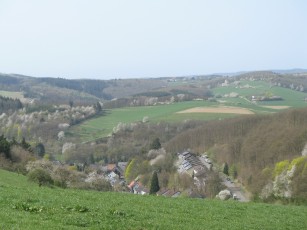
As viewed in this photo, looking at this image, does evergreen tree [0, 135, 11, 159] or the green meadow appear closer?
evergreen tree [0, 135, 11, 159]

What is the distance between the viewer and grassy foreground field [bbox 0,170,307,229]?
14.1m

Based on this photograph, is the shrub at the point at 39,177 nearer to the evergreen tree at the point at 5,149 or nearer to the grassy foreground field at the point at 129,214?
the grassy foreground field at the point at 129,214

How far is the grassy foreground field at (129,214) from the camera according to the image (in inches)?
555

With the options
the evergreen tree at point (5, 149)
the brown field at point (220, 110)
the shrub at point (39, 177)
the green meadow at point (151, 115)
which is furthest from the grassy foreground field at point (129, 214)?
the brown field at point (220, 110)

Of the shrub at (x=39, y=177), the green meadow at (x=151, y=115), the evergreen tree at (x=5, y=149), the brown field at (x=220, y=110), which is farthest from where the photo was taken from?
the brown field at (x=220, y=110)

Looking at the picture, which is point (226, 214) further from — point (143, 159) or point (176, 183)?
point (143, 159)

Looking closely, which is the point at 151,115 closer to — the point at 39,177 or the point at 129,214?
the point at 39,177

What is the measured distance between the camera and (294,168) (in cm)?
6519

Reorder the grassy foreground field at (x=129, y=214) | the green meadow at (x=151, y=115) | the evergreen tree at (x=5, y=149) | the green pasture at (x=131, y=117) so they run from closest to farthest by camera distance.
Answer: the grassy foreground field at (x=129, y=214), the evergreen tree at (x=5, y=149), the green pasture at (x=131, y=117), the green meadow at (x=151, y=115)

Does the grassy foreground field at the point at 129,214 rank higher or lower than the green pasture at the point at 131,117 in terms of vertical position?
higher

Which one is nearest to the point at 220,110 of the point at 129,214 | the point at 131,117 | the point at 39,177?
the point at 131,117

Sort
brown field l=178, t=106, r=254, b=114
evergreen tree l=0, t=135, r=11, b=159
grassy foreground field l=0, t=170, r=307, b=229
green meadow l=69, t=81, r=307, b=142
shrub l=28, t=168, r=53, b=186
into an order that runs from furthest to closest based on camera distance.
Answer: brown field l=178, t=106, r=254, b=114 → green meadow l=69, t=81, r=307, b=142 → evergreen tree l=0, t=135, r=11, b=159 → shrub l=28, t=168, r=53, b=186 → grassy foreground field l=0, t=170, r=307, b=229

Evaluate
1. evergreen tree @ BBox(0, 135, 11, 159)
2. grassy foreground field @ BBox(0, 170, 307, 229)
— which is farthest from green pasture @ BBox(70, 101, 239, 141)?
grassy foreground field @ BBox(0, 170, 307, 229)

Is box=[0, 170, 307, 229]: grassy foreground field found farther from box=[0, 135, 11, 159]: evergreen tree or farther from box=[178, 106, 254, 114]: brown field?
box=[178, 106, 254, 114]: brown field
